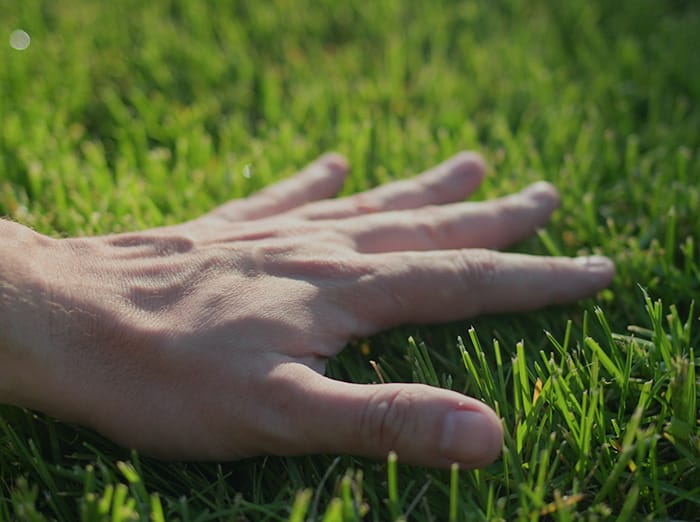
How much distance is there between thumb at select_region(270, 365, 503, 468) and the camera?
48.4 inches

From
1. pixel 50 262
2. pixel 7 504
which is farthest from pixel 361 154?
pixel 7 504

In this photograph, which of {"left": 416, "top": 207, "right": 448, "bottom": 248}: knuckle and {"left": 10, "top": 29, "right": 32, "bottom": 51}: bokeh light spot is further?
{"left": 10, "top": 29, "right": 32, "bottom": 51}: bokeh light spot

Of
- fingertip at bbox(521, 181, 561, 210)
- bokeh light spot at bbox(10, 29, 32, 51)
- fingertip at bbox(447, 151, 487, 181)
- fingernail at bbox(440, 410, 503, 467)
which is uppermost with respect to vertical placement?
bokeh light spot at bbox(10, 29, 32, 51)

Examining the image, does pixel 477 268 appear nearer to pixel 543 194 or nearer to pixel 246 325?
pixel 543 194

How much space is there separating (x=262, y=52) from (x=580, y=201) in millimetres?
1561

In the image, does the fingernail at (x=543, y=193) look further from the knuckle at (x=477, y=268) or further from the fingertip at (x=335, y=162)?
the fingertip at (x=335, y=162)

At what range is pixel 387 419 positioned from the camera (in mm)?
1265

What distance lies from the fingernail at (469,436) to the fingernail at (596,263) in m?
0.72

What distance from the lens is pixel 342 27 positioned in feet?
10.9

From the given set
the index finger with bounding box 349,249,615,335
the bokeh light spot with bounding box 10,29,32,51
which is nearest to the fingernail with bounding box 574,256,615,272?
the index finger with bounding box 349,249,615,335

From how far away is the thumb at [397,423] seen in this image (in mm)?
1229

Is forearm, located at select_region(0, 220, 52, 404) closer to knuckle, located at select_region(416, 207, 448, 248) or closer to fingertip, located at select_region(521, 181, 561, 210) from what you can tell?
knuckle, located at select_region(416, 207, 448, 248)

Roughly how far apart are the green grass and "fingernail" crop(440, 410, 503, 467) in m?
0.07

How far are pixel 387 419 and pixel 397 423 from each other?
18 millimetres
